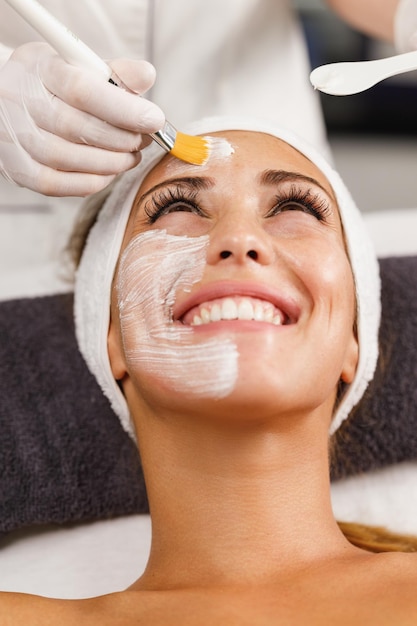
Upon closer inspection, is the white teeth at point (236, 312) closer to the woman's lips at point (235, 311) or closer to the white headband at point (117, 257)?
the woman's lips at point (235, 311)

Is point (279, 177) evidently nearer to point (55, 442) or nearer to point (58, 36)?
point (58, 36)

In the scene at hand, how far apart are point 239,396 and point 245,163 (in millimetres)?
417

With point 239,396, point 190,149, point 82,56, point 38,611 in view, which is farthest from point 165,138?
point 38,611

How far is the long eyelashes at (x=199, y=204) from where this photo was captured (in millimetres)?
1270

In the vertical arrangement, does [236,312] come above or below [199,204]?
below

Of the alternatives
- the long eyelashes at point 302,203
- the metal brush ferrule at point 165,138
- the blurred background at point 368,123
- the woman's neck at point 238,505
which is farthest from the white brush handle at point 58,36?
the blurred background at point 368,123

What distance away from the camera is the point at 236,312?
1118mm

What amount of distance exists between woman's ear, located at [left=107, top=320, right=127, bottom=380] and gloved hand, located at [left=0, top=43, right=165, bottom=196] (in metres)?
0.25

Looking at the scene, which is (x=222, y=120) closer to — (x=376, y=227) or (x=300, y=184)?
(x=300, y=184)

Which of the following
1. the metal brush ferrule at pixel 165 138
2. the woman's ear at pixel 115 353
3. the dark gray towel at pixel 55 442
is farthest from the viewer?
the dark gray towel at pixel 55 442

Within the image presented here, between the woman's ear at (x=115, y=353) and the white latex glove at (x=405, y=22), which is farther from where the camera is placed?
the white latex glove at (x=405, y=22)

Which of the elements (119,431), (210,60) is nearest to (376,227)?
(210,60)

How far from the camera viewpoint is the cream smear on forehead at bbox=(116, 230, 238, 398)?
1.07m

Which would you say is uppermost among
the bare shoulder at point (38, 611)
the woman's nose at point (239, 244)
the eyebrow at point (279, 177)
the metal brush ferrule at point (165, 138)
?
the metal brush ferrule at point (165, 138)
